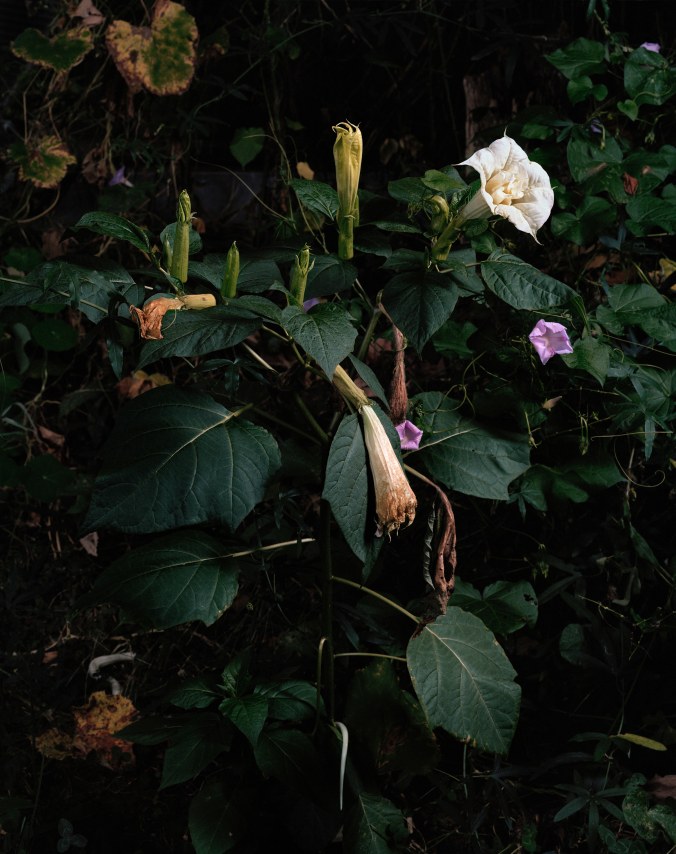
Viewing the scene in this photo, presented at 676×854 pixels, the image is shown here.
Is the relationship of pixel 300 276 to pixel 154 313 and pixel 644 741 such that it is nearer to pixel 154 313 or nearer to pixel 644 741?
pixel 154 313

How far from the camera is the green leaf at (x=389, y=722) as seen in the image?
1.31 meters

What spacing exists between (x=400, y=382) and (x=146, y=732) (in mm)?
643

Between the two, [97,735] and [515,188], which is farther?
[97,735]

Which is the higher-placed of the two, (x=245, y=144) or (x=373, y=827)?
(x=245, y=144)

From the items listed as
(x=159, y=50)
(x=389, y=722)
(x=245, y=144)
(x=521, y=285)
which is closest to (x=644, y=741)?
(x=389, y=722)

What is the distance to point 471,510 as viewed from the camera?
1.60 m

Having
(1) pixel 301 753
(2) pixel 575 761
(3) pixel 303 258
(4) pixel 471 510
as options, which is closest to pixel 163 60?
(3) pixel 303 258

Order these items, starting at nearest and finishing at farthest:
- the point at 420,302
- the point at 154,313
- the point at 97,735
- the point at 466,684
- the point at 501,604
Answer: the point at 154,313 → the point at 420,302 → the point at 466,684 → the point at 501,604 → the point at 97,735

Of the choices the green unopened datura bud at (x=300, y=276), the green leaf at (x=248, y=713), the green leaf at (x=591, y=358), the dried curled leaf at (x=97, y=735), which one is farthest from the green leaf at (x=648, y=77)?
the dried curled leaf at (x=97, y=735)

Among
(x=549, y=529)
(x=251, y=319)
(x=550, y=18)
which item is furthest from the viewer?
(x=550, y=18)

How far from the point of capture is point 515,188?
1086 millimetres

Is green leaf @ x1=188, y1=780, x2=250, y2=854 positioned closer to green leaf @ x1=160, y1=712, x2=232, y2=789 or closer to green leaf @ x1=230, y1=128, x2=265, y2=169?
green leaf @ x1=160, y1=712, x2=232, y2=789

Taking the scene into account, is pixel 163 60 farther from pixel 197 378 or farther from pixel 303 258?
pixel 303 258

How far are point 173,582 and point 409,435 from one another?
1.38 ft
